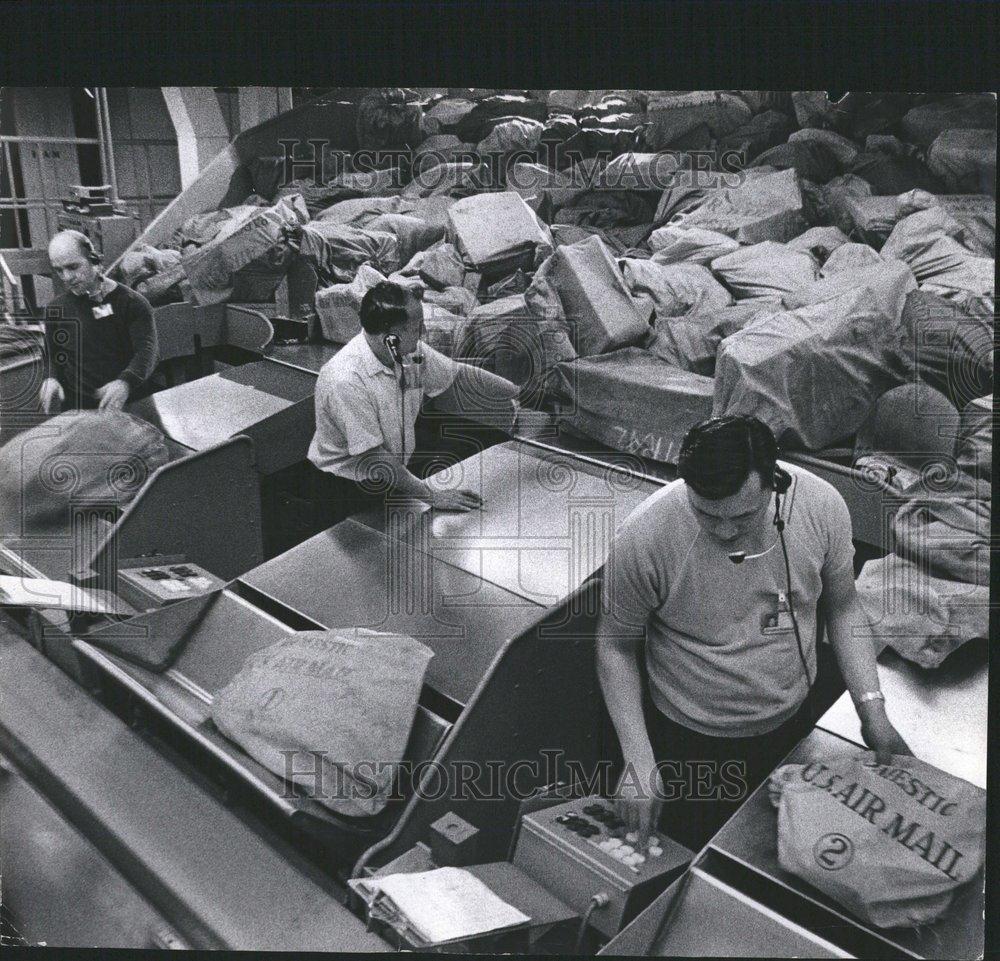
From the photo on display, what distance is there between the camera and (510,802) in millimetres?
1971

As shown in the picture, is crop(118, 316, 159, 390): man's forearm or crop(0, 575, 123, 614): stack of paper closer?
crop(0, 575, 123, 614): stack of paper

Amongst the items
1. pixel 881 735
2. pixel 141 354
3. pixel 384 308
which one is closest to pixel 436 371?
pixel 384 308

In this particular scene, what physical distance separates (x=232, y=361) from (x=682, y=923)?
2075mm

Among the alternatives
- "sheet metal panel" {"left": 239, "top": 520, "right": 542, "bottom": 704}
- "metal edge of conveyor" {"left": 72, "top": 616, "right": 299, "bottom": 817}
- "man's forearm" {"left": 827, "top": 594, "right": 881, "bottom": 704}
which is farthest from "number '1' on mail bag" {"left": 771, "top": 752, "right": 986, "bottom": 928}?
"metal edge of conveyor" {"left": 72, "top": 616, "right": 299, "bottom": 817}

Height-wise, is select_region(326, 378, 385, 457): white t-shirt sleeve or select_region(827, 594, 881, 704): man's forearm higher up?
select_region(326, 378, 385, 457): white t-shirt sleeve

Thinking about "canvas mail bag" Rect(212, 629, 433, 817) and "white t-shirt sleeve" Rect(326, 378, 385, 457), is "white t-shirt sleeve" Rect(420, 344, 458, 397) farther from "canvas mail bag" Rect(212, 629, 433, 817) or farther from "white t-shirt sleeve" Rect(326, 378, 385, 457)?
"canvas mail bag" Rect(212, 629, 433, 817)

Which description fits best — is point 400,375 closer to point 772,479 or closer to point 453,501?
point 453,501

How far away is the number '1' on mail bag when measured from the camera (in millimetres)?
1533

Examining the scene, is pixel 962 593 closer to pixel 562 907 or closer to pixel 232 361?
pixel 562 907

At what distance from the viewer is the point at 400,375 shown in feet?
7.91

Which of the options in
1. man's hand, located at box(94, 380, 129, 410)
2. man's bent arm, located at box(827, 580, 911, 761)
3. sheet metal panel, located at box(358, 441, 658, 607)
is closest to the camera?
man's bent arm, located at box(827, 580, 911, 761)

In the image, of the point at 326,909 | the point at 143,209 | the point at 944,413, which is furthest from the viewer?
the point at 143,209

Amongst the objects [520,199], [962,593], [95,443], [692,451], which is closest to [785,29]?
[520,199]

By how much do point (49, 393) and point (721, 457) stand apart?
1.69 meters
